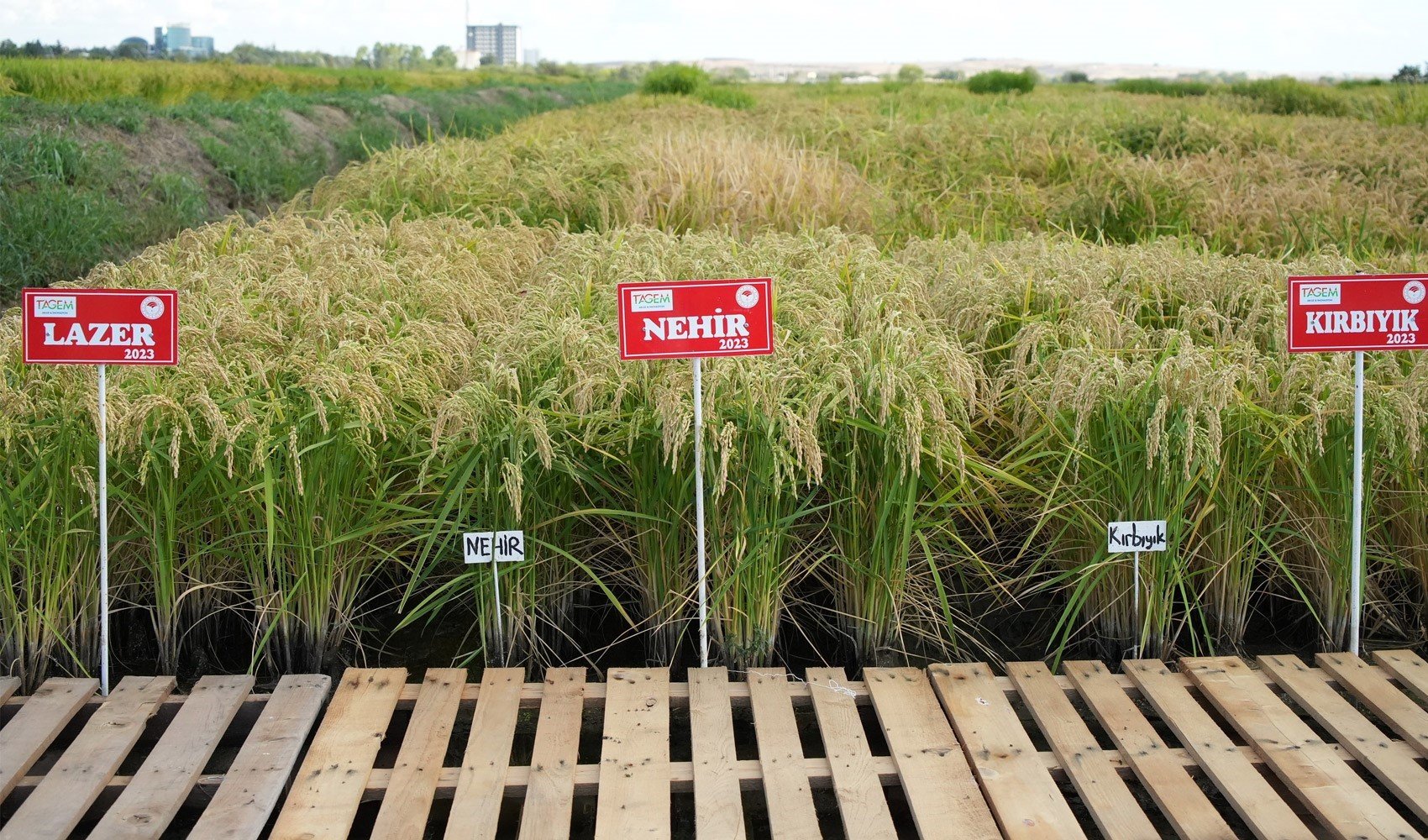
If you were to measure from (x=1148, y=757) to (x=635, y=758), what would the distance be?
1.11 metres

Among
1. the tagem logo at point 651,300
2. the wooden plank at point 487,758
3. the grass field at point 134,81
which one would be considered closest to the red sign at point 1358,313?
the tagem logo at point 651,300

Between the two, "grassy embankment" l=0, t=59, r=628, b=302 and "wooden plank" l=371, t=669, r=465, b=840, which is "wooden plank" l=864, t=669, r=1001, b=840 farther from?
"grassy embankment" l=0, t=59, r=628, b=302

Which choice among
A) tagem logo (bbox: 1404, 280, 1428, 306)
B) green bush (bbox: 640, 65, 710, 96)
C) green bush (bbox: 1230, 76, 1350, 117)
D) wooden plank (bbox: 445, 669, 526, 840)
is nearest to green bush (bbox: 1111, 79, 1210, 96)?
green bush (bbox: 1230, 76, 1350, 117)

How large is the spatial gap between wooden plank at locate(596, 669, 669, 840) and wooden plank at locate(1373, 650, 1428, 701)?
184 cm

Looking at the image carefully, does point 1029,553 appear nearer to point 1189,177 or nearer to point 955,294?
point 955,294

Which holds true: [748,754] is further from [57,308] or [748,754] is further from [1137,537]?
[57,308]

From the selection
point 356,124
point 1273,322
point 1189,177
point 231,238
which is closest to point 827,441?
point 1273,322

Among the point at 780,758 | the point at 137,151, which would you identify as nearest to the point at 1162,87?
the point at 137,151

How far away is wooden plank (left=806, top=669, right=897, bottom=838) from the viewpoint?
7.66 ft

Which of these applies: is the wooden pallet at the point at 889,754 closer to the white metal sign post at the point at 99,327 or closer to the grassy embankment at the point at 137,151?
the white metal sign post at the point at 99,327

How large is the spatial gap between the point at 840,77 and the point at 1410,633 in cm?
3098

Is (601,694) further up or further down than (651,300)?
further down

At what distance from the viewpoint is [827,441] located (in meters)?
3.11

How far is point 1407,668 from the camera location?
303 centimetres
